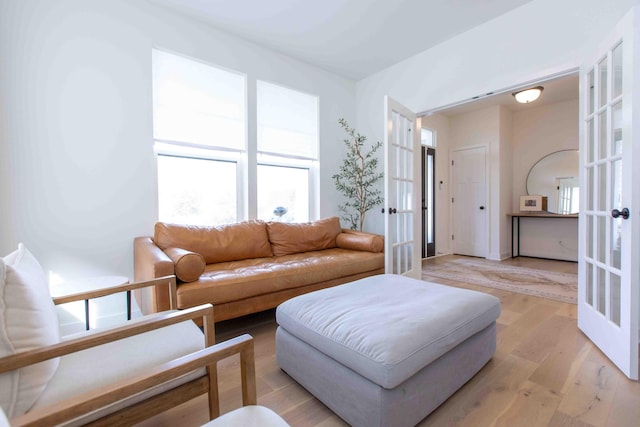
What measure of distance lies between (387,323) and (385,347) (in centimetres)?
17

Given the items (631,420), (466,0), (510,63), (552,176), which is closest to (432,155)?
(552,176)

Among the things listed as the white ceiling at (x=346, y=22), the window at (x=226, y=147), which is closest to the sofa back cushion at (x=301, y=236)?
the window at (x=226, y=147)

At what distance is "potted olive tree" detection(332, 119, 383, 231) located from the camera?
3.93 metres

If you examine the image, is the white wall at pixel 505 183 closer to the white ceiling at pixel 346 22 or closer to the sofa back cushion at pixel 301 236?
the white ceiling at pixel 346 22

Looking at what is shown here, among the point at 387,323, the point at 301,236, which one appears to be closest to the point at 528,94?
the point at 301,236

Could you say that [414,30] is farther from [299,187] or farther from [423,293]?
[423,293]

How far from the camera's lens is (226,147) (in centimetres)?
312

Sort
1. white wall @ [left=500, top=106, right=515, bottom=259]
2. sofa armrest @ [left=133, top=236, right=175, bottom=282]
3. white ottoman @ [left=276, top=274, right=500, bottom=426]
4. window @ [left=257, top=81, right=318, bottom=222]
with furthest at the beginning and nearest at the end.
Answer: white wall @ [left=500, top=106, right=515, bottom=259]
window @ [left=257, top=81, right=318, bottom=222]
sofa armrest @ [left=133, top=236, right=175, bottom=282]
white ottoman @ [left=276, top=274, right=500, bottom=426]

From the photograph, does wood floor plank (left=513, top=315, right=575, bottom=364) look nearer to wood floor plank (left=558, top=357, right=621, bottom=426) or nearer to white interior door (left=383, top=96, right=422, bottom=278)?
wood floor plank (left=558, top=357, right=621, bottom=426)

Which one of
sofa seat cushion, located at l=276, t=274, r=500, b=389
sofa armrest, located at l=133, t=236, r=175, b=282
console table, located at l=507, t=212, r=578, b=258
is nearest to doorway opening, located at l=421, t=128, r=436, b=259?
console table, located at l=507, t=212, r=578, b=258

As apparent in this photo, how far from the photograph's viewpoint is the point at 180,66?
9.32ft

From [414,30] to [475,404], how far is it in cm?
331

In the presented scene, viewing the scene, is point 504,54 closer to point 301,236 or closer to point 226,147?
point 301,236

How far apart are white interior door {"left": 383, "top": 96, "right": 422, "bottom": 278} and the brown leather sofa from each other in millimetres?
232
